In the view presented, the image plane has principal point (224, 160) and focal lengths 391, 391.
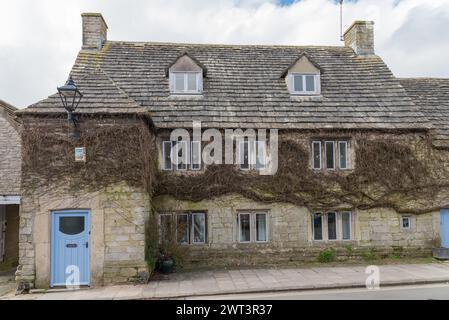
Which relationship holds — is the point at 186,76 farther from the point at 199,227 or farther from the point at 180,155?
the point at 199,227

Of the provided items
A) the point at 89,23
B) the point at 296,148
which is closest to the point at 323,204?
the point at 296,148

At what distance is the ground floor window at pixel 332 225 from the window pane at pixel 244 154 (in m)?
3.28

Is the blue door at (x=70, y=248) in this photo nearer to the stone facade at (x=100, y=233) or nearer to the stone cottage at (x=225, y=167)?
the stone cottage at (x=225, y=167)

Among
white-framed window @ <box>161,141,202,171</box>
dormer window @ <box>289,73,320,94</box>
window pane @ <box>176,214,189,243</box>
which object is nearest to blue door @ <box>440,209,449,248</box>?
dormer window @ <box>289,73,320,94</box>

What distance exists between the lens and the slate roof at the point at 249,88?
15.0m

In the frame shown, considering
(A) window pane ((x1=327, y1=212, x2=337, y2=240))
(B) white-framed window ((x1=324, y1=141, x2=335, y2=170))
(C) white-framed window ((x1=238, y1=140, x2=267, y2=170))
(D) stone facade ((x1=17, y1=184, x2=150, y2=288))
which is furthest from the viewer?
(B) white-framed window ((x1=324, y1=141, x2=335, y2=170))

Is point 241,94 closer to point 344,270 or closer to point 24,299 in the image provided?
point 344,270

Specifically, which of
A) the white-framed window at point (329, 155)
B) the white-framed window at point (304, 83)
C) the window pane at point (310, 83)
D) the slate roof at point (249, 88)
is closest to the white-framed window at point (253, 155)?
the slate roof at point (249, 88)

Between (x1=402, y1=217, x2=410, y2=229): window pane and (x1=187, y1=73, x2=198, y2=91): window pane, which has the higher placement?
(x1=187, y1=73, x2=198, y2=91): window pane

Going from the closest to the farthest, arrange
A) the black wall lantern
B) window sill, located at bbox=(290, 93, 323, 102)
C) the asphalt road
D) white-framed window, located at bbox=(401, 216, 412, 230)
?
1. the asphalt road
2. the black wall lantern
3. white-framed window, located at bbox=(401, 216, 412, 230)
4. window sill, located at bbox=(290, 93, 323, 102)

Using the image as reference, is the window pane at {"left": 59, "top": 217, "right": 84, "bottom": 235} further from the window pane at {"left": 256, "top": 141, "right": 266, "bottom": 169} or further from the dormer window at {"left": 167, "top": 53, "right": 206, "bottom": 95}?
the window pane at {"left": 256, "top": 141, "right": 266, "bottom": 169}

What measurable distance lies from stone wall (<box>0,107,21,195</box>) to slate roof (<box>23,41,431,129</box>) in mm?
4170

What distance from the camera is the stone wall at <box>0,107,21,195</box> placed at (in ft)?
47.1

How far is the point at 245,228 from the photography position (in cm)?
1480
